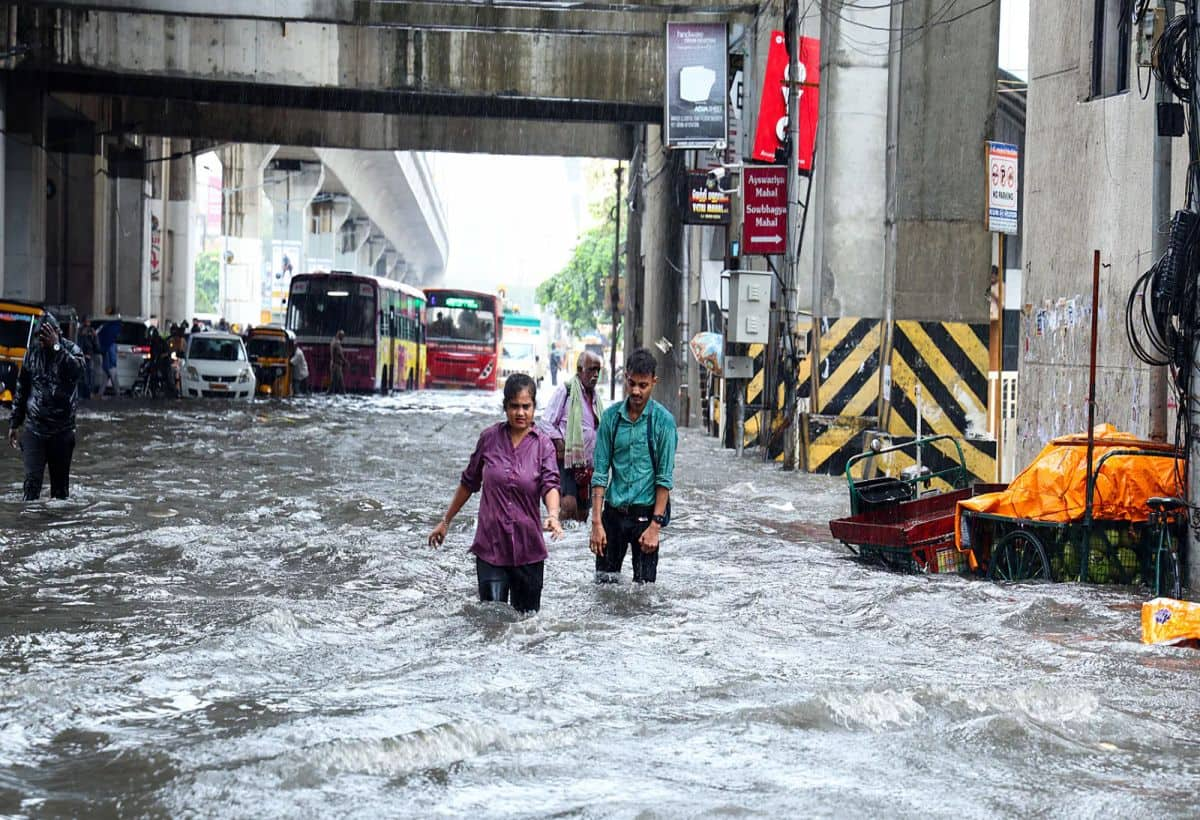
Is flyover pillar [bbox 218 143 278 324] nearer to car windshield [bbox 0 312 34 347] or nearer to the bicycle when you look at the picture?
car windshield [bbox 0 312 34 347]

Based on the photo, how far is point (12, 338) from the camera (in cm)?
3042

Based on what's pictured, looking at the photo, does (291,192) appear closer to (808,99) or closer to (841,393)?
(808,99)

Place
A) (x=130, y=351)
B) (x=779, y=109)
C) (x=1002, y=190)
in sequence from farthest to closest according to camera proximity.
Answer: (x=130, y=351) < (x=779, y=109) < (x=1002, y=190)

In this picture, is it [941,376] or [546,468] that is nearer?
[546,468]

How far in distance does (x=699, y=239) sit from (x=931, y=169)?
49.1 ft

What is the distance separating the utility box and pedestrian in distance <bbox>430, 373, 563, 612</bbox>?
14075 mm

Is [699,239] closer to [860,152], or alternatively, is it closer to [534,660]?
[860,152]

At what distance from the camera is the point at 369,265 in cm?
10675

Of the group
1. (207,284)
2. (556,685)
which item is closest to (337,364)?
(556,685)

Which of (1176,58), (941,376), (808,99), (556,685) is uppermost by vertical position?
(808,99)

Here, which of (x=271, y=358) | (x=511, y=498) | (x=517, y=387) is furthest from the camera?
(x=271, y=358)

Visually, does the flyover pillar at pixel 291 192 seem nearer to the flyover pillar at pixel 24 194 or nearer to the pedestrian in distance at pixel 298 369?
the pedestrian in distance at pixel 298 369

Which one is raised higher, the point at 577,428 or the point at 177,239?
the point at 177,239

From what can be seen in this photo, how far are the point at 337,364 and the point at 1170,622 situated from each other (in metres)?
36.4
